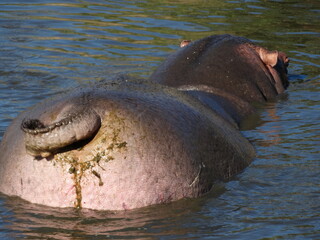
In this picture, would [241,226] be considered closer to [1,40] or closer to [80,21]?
[1,40]

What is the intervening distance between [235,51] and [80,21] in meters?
5.29

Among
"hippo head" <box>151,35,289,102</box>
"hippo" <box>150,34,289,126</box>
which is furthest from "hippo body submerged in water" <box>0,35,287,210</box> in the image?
"hippo head" <box>151,35,289,102</box>

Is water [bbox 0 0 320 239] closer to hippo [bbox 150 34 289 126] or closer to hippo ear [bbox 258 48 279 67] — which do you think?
hippo [bbox 150 34 289 126]

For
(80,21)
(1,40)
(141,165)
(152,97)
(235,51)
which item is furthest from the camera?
(80,21)

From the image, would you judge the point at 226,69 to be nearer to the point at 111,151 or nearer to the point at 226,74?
the point at 226,74

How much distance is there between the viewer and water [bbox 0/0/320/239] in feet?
17.5

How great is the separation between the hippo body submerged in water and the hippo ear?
11.7 ft

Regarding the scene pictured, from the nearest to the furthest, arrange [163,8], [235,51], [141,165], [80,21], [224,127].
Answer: [141,165] < [224,127] < [235,51] < [80,21] < [163,8]

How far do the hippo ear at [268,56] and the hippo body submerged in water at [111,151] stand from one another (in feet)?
11.7

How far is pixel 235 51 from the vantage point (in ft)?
30.1

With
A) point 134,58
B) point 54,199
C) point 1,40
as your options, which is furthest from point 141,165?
point 1,40

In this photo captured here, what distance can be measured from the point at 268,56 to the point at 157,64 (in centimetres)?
214

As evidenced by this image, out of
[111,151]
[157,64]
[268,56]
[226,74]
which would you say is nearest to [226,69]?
[226,74]

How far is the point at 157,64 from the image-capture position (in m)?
11.2
